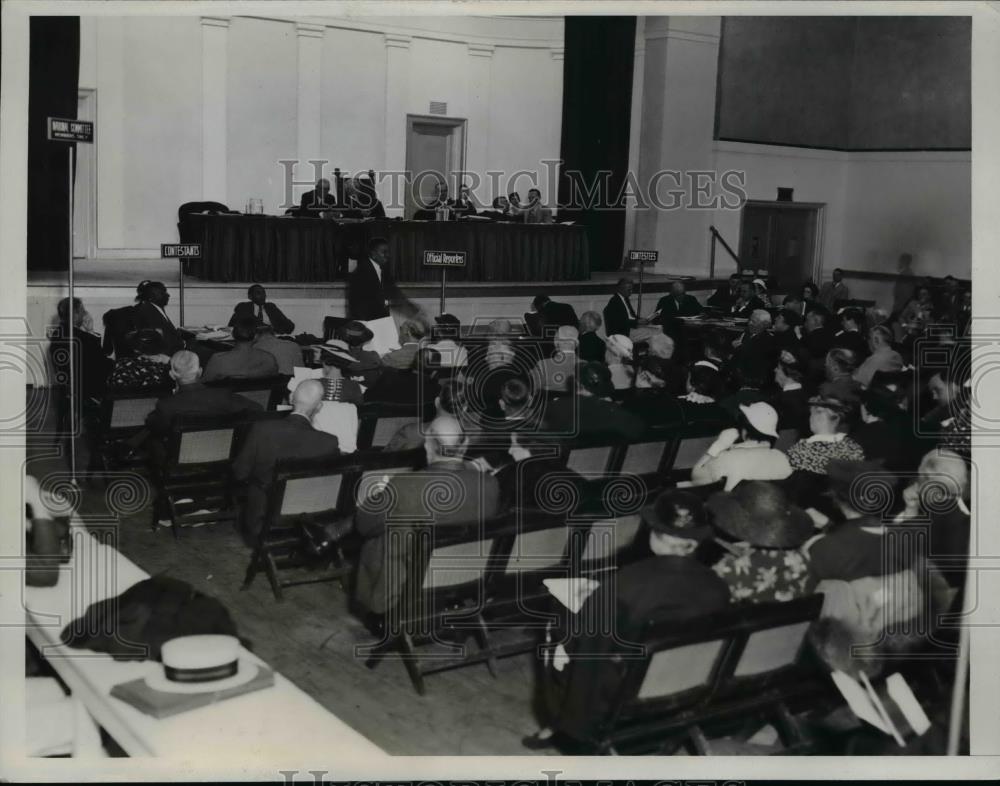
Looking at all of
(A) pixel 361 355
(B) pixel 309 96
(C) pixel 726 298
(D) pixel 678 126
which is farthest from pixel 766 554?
(D) pixel 678 126

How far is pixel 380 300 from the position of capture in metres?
→ 9.69

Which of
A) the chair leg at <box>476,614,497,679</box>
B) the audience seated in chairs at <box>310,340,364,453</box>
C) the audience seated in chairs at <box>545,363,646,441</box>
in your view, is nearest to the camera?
the chair leg at <box>476,614,497,679</box>

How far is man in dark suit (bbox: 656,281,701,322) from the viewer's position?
1063 cm

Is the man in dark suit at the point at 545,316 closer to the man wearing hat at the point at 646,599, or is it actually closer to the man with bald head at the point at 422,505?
the man with bald head at the point at 422,505

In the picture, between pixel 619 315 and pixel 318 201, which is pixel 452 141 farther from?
pixel 619 315

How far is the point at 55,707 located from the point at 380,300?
6453 mm

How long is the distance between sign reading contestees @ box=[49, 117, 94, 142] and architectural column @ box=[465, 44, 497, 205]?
9.68m

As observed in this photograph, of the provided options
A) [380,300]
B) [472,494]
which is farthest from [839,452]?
[380,300]

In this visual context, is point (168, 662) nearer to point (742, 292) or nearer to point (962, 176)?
point (742, 292)

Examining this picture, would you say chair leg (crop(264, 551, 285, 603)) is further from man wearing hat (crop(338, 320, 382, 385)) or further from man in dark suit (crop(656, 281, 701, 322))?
man in dark suit (crop(656, 281, 701, 322))

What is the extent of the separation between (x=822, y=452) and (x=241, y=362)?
3.61 m

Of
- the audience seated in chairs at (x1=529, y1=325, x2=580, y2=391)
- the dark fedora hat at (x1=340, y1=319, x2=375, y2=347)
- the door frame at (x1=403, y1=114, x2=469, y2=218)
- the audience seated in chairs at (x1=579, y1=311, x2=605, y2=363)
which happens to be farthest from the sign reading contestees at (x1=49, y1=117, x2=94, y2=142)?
the door frame at (x1=403, y1=114, x2=469, y2=218)

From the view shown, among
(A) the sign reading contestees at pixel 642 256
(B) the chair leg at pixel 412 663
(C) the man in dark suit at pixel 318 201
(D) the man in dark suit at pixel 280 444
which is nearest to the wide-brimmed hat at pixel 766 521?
(B) the chair leg at pixel 412 663

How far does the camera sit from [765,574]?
3.70m
